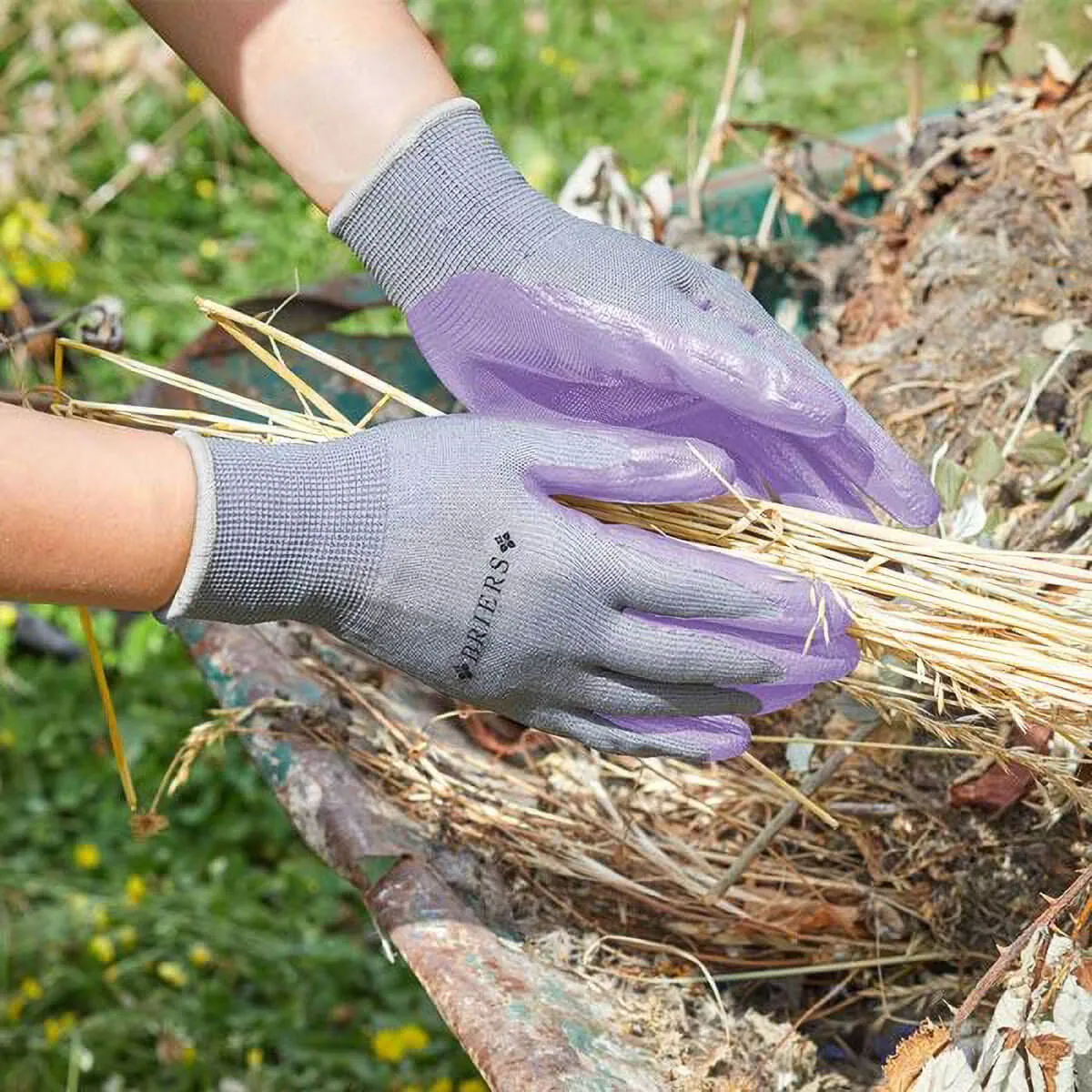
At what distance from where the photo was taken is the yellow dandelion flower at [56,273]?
3.52 metres

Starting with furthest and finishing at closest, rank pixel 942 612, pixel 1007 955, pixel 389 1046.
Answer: pixel 389 1046 → pixel 942 612 → pixel 1007 955

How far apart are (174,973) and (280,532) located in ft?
4.87

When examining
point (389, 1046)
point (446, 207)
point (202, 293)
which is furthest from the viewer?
point (202, 293)

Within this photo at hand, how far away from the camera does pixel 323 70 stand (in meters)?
1.57

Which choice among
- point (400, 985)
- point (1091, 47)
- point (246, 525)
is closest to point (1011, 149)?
point (246, 525)

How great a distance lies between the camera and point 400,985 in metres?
2.52

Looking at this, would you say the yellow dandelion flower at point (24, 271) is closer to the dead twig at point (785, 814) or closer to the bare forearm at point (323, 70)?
the bare forearm at point (323, 70)

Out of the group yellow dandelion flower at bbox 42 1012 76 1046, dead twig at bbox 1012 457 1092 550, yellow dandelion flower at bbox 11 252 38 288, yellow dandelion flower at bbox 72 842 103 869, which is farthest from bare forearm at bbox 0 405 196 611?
yellow dandelion flower at bbox 11 252 38 288

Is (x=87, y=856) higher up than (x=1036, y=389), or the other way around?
(x=1036, y=389)

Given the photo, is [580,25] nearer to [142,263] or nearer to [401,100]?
[142,263]

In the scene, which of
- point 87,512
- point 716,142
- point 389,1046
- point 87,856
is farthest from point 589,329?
point 87,856

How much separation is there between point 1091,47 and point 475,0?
1.79 metres

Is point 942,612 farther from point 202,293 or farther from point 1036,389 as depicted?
point 202,293

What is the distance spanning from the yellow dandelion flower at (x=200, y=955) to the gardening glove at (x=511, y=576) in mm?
1335
